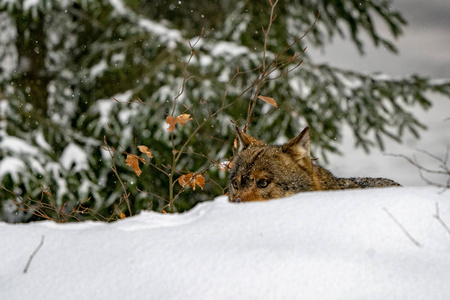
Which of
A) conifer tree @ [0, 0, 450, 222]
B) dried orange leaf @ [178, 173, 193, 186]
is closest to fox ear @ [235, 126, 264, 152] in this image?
dried orange leaf @ [178, 173, 193, 186]

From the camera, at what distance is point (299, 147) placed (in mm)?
3900

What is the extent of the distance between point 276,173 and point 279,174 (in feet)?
0.08

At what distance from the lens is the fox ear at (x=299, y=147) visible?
3885 mm

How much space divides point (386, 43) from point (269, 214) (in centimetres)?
784

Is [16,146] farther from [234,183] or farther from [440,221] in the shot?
[440,221]

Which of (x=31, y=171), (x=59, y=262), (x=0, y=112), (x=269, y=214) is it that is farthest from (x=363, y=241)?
(x=0, y=112)

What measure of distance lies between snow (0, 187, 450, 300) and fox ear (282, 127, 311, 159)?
5.00 feet

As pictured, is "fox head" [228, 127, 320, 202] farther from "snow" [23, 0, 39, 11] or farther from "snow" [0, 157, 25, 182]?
"snow" [23, 0, 39, 11]

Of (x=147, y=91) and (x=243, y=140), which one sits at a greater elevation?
(x=243, y=140)

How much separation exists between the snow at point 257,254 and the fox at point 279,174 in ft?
4.63

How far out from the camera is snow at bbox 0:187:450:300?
5.80 ft

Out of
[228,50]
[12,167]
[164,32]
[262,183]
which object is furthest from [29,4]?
[262,183]

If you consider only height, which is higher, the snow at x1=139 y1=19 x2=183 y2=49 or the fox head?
the snow at x1=139 y1=19 x2=183 y2=49

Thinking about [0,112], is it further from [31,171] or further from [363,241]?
[363,241]
